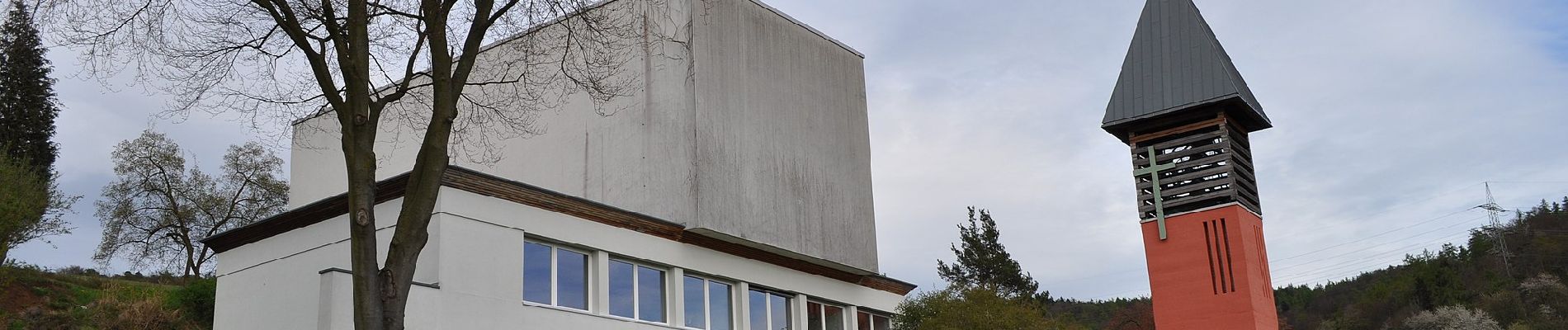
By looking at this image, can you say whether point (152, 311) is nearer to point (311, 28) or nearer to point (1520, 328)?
point (311, 28)

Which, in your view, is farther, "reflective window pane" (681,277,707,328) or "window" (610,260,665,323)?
"reflective window pane" (681,277,707,328)

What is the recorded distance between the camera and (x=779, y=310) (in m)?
25.9

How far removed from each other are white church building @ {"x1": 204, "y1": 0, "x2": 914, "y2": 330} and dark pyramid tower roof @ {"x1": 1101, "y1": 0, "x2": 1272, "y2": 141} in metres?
6.25

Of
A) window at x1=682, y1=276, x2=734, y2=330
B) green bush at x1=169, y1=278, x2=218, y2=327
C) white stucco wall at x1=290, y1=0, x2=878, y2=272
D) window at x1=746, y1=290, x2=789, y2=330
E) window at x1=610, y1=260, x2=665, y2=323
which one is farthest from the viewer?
green bush at x1=169, y1=278, x2=218, y2=327

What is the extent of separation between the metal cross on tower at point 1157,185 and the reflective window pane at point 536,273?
14.1 meters

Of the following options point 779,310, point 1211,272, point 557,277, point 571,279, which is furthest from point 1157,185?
point 557,277

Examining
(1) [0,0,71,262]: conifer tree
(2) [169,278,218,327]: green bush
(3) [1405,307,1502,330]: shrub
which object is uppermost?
(1) [0,0,71,262]: conifer tree

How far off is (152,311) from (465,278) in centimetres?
2209

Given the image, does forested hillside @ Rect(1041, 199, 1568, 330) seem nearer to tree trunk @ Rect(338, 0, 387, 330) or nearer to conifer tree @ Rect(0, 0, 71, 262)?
conifer tree @ Rect(0, 0, 71, 262)

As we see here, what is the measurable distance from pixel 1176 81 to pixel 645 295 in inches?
549

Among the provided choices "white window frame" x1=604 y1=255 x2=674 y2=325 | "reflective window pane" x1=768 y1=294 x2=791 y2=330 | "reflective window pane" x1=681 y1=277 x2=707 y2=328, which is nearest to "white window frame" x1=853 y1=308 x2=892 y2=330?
"reflective window pane" x1=768 y1=294 x2=791 y2=330

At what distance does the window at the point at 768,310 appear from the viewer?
2511cm

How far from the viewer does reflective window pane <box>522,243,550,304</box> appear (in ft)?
65.6

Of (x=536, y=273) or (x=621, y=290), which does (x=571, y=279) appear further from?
(x=621, y=290)
